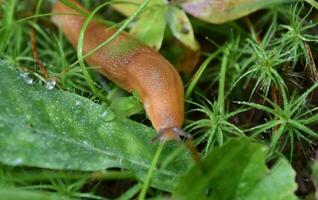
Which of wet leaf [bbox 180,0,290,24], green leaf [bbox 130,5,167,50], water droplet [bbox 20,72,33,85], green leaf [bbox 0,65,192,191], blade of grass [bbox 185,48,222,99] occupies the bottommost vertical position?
green leaf [bbox 0,65,192,191]

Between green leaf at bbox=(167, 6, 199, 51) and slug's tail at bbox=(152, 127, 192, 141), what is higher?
green leaf at bbox=(167, 6, 199, 51)

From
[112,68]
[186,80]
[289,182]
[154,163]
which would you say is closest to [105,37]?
[112,68]

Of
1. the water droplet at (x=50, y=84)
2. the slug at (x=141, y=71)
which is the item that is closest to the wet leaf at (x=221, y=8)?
A: the slug at (x=141, y=71)

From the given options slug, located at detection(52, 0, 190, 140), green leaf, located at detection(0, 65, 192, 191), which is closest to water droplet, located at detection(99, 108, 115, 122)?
green leaf, located at detection(0, 65, 192, 191)

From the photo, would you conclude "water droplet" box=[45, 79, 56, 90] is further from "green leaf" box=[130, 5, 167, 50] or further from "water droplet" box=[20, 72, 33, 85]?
"green leaf" box=[130, 5, 167, 50]

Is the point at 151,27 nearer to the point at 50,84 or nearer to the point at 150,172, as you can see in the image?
the point at 50,84

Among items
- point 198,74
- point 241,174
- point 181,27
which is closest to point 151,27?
point 181,27

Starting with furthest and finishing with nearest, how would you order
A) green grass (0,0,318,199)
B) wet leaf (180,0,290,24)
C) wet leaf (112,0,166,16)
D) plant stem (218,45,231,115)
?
1. wet leaf (112,0,166,16)
2. wet leaf (180,0,290,24)
3. plant stem (218,45,231,115)
4. green grass (0,0,318,199)
